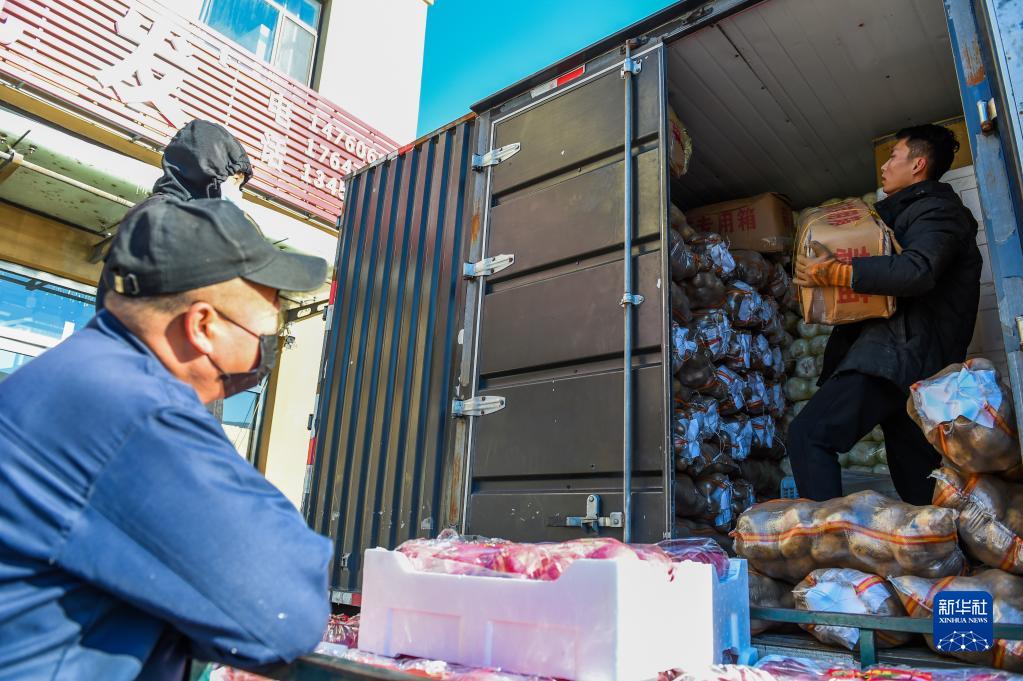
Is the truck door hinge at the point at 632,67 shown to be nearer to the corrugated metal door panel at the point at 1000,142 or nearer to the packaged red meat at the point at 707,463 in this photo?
the corrugated metal door panel at the point at 1000,142

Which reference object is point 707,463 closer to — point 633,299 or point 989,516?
point 633,299

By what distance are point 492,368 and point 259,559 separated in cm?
316

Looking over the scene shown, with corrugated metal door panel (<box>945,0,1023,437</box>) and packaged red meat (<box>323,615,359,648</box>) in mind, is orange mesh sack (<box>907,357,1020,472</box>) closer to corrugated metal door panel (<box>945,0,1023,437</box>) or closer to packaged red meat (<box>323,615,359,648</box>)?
corrugated metal door panel (<box>945,0,1023,437</box>)

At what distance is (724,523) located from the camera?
4.31 meters

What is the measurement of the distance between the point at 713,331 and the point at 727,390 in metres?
0.39

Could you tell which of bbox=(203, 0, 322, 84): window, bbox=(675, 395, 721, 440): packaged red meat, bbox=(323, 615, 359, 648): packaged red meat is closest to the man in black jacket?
bbox=(675, 395, 721, 440): packaged red meat

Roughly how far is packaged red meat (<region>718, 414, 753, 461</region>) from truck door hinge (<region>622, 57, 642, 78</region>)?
2.21 m

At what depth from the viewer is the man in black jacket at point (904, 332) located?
134 inches

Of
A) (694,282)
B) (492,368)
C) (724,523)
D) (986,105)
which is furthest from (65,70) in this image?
(986,105)

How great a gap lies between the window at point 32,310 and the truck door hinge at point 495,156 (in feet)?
20.3

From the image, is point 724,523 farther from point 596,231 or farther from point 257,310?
point 257,310

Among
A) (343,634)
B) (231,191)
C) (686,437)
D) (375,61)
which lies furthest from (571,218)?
(375,61)

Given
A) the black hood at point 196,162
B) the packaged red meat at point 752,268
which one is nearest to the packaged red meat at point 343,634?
the black hood at point 196,162

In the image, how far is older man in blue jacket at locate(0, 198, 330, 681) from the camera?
104 cm
